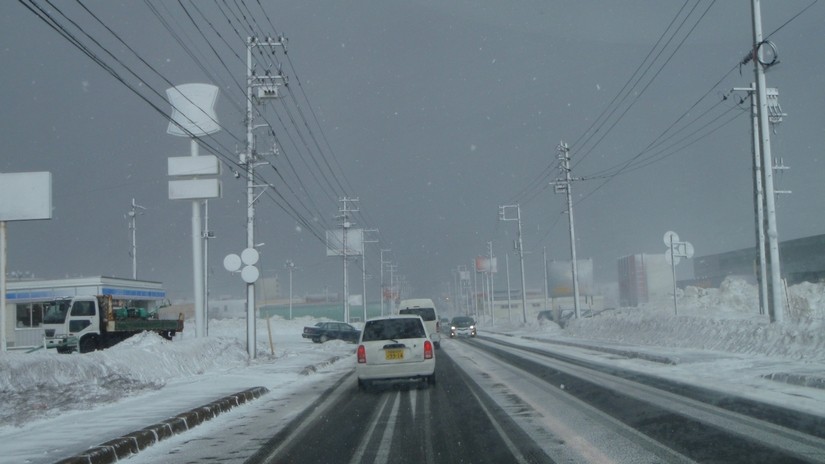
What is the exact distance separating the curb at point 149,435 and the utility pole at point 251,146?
15166 millimetres

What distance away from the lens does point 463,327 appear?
194 feet

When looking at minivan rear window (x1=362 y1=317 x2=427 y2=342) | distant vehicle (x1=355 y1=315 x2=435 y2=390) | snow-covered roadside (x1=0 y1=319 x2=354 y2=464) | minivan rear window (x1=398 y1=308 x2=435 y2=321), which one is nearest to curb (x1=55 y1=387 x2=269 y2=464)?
snow-covered roadside (x1=0 y1=319 x2=354 y2=464)

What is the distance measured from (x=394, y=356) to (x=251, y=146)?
57.1 feet

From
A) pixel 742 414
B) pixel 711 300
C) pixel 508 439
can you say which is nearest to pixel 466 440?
pixel 508 439

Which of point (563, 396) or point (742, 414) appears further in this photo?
point (563, 396)

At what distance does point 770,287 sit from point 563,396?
40.8 ft

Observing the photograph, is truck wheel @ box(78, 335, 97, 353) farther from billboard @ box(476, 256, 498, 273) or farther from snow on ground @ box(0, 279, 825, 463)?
billboard @ box(476, 256, 498, 273)

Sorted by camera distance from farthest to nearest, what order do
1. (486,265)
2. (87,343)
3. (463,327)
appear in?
(486,265)
(463,327)
(87,343)

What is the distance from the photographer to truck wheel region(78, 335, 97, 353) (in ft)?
113

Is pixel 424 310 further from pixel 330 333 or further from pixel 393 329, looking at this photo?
pixel 393 329

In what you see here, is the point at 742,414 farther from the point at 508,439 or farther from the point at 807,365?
the point at 807,365

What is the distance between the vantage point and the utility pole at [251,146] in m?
30.8

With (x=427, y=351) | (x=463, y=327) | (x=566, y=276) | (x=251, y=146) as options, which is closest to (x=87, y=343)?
(x=251, y=146)

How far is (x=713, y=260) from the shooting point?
91.8 metres
